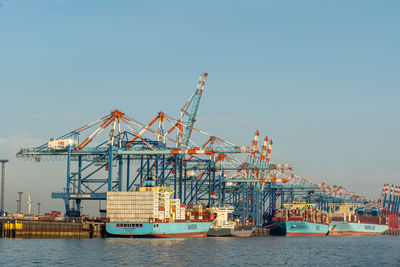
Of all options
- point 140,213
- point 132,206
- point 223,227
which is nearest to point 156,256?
point 140,213

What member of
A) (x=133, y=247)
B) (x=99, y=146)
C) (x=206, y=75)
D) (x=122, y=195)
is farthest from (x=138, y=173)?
(x=133, y=247)

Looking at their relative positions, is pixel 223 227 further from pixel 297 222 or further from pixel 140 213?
pixel 140 213

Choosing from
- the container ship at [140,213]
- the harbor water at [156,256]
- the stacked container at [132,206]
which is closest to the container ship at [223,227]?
the container ship at [140,213]

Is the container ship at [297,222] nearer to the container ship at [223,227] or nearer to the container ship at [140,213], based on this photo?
the container ship at [223,227]

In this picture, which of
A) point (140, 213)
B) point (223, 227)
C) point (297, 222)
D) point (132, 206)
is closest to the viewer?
point (140, 213)

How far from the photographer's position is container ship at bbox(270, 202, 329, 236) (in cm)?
15488

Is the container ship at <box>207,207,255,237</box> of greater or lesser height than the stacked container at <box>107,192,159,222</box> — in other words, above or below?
below

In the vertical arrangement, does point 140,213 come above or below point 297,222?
above

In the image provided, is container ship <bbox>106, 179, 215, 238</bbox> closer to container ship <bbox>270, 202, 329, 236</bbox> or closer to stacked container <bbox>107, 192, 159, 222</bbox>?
stacked container <bbox>107, 192, 159, 222</bbox>

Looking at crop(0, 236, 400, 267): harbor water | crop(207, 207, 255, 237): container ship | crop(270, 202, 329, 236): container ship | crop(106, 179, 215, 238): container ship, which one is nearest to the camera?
crop(0, 236, 400, 267): harbor water

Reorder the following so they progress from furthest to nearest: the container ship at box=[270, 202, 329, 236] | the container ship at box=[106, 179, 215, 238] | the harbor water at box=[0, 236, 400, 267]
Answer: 1. the container ship at box=[270, 202, 329, 236]
2. the container ship at box=[106, 179, 215, 238]
3. the harbor water at box=[0, 236, 400, 267]

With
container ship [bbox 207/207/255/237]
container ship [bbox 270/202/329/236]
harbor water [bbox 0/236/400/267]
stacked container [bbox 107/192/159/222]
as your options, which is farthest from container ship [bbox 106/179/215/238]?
container ship [bbox 270/202/329/236]

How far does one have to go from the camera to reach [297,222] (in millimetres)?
154500

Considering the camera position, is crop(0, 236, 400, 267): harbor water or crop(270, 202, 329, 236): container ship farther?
crop(270, 202, 329, 236): container ship
